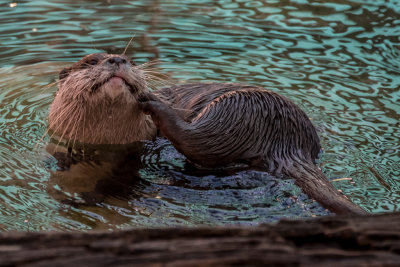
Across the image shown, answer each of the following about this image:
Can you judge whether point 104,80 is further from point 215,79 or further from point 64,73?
point 215,79

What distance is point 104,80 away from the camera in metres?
Answer: 3.80

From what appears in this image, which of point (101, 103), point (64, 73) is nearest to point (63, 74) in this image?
point (64, 73)

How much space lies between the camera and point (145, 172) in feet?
13.3

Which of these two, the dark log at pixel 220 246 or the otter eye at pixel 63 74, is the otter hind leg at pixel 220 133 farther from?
the dark log at pixel 220 246

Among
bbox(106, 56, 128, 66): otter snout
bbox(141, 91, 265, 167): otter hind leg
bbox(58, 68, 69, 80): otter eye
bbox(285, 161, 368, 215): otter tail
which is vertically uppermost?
bbox(106, 56, 128, 66): otter snout

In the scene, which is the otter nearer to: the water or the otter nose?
the otter nose

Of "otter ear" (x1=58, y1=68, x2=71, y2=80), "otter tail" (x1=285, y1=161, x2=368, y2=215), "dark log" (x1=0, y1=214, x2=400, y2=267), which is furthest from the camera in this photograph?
"otter ear" (x1=58, y1=68, x2=71, y2=80)

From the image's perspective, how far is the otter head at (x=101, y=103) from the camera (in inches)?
150

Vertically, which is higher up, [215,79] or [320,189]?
[215,79]

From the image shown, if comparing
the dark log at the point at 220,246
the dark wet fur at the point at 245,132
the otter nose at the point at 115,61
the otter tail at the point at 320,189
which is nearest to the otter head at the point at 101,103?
the otter nose at the point at 115,61

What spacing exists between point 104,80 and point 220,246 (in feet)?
8.24

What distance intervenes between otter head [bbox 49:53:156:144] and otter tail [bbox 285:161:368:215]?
3.76ft

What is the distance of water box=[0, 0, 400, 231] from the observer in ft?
11.6

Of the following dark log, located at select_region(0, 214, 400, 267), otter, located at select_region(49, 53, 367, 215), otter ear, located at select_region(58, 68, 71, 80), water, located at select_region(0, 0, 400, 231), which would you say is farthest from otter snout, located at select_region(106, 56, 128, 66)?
dark log, located at select_region(0, 214, 400, 267)
